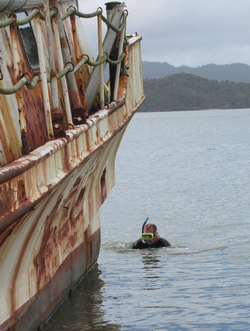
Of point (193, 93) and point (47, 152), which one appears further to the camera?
point (193, 93)

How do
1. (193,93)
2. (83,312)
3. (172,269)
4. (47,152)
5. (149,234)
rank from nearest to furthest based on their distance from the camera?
(47,152), (83,312), (172,269), (149,234), (193,93)

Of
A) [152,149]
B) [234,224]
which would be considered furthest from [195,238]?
[152,149]

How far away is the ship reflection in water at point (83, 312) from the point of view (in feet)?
→ 27.0

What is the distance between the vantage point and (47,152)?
18.2ft

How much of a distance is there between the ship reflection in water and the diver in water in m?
2.63

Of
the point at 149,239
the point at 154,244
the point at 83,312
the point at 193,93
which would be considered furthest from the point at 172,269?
the point at 193,93

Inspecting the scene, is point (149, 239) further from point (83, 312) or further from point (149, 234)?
point (83, 312)

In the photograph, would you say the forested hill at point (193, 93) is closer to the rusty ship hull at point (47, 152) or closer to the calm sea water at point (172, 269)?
the calm sea water at point (172, 269)

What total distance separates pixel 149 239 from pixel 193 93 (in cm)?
15699

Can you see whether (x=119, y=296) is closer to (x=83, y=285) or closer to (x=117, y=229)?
(x=83, y=285)

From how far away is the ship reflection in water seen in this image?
8.23 meters

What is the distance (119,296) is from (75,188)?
2.97 m

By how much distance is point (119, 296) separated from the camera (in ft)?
Answer: 32.3

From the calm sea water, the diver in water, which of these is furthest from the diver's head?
the calm sea water
